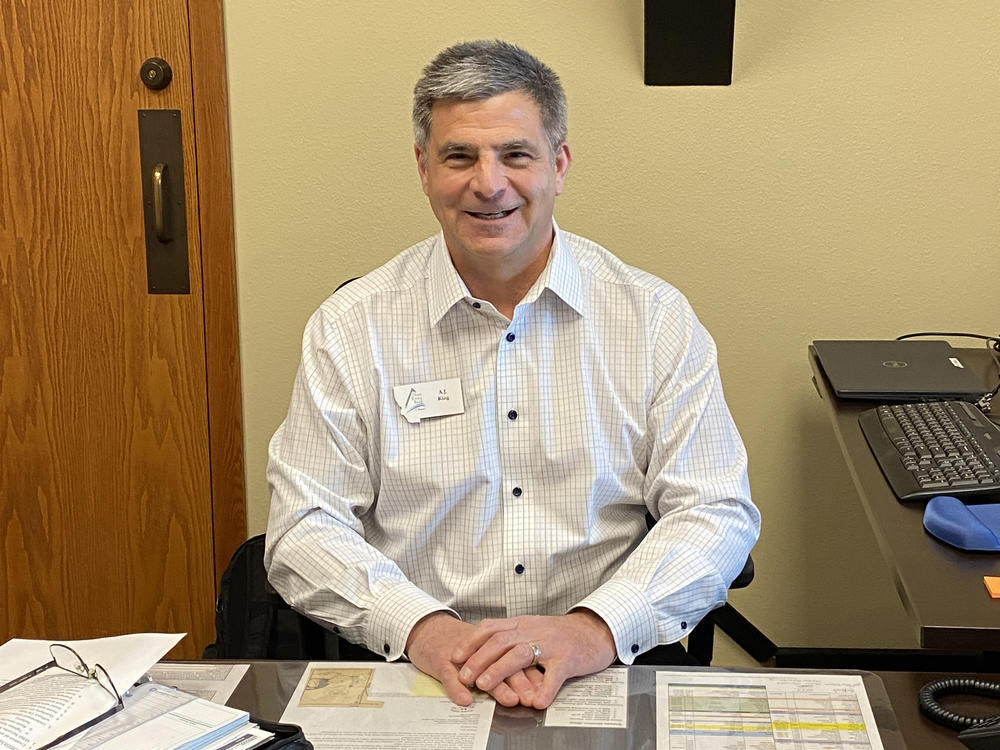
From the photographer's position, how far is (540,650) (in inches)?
52.2

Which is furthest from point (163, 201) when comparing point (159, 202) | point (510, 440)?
point (510, 440)

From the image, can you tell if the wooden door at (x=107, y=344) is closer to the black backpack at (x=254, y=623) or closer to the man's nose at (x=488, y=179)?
the black backpack at (x=254, y=623)

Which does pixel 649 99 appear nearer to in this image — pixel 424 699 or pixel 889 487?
pixel 889 487

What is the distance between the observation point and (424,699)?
3.99ft

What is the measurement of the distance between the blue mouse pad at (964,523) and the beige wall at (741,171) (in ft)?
3.23

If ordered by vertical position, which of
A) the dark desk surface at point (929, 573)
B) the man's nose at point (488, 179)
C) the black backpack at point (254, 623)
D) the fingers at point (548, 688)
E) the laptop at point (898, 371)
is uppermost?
the man's nose at point (488, 179)

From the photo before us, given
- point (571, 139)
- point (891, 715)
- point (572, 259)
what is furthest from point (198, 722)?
point (571, 139)

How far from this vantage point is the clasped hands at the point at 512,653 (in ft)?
4.05

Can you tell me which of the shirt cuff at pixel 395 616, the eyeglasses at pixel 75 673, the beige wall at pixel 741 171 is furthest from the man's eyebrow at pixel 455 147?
the eyeglasses at pixel 75 673

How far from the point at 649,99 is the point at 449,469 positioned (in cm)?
103

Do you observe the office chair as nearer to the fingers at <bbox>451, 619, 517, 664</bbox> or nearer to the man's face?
the fingers at <bbox>451, 619, 517, 664</bbox>

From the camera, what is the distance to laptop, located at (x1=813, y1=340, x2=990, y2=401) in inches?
79.3

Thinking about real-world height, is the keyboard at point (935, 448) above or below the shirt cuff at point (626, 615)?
above

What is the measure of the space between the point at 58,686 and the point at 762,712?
26.9 inches
